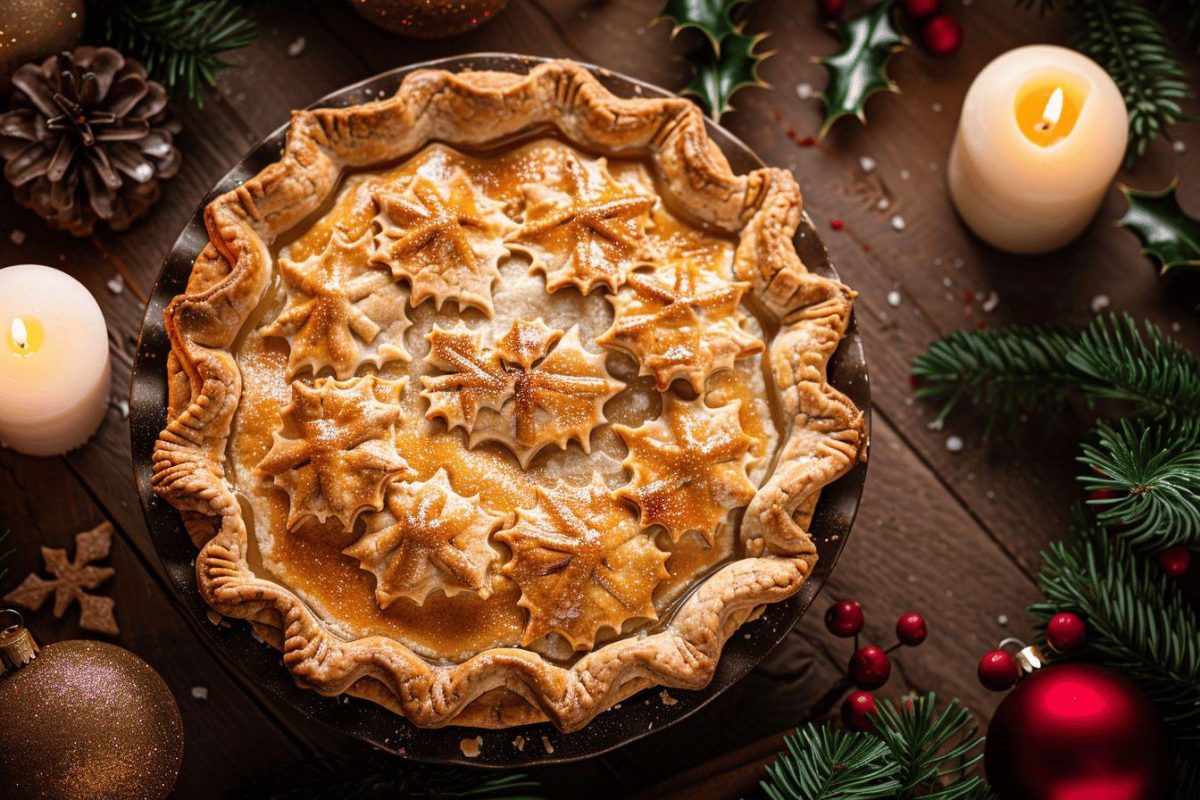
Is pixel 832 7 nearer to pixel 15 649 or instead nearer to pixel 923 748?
pixel 923 748

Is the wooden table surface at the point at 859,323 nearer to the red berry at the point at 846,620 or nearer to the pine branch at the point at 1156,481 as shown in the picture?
the red berry at the point at 846,620

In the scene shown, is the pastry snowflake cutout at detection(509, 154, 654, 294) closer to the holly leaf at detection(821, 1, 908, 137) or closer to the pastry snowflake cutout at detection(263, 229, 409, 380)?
the pastry snowflake cutout at detection(263, 229, 409, 380)

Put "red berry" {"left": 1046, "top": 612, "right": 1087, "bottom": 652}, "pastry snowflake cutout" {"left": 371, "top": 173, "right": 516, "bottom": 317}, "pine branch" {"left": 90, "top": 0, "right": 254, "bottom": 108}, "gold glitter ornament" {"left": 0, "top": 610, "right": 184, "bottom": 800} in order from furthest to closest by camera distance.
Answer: "pine branch" {"left": 90, "top": 0, "right": 254, "bottom": 108} < "red berry" {"left": 1046, "top": 612, "right": 1087, "bottom": 652} < "pastry snowflake cutout" {"left": 371, "top": 173, "right": 516, "bottom": 317} < "gold glitter ornament" {"left": 0, "top": 610, "right": 184, "bottom": 800}

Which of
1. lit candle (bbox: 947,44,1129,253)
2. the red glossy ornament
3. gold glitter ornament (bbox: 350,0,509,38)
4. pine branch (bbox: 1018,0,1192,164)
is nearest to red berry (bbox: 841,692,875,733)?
the red glossy ornament

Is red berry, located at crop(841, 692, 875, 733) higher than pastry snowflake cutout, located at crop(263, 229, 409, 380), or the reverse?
pastry snowflake cutout, located at crop(263, 229, 409, 380)

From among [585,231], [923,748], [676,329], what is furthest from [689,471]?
[923,748]

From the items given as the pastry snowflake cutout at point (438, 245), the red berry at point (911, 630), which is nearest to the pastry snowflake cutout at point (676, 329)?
the pastry snowflake cutout at point (438, 245)
